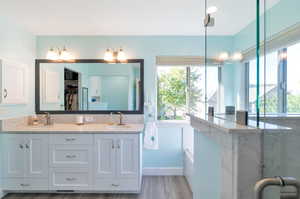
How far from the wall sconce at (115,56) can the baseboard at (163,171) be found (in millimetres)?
1894

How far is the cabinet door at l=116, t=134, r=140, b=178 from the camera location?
2789mm

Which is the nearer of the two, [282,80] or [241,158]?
[241,158]

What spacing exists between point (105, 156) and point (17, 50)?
2.00 meters

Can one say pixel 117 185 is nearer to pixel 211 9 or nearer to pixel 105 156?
pixel 105 156

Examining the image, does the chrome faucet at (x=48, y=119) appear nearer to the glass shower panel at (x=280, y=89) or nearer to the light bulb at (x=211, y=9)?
the light bulb at (x=211, y=9)

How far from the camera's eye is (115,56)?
11.3 ft

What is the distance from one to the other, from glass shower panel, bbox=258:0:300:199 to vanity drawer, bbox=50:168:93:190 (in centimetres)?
235

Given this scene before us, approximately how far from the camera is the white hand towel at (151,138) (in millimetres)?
3332

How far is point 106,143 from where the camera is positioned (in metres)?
2.79

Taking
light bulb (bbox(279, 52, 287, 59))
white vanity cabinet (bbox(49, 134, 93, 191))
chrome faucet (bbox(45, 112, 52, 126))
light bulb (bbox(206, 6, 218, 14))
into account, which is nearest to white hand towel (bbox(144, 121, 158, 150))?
white vanity cabinet (bbox(49, 134, 93, 191))

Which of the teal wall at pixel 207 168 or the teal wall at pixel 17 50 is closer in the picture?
the teal wall at pixel 207 168

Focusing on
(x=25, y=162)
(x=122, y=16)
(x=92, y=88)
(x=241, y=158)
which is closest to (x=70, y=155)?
(x=25, y=162)

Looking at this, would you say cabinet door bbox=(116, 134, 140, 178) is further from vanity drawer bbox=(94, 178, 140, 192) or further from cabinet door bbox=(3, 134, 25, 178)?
cabinet door bbox=(3, 134, 25, 178)

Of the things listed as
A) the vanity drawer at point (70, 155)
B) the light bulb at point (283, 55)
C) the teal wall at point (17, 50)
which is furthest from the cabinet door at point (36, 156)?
the light bulb at point (283, 55)
